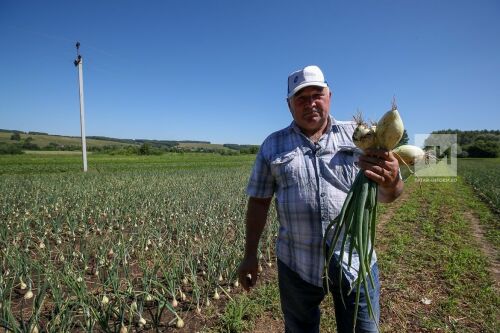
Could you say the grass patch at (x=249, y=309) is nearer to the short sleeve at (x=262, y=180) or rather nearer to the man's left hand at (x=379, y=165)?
the short sleeve at (x=262, y=180)

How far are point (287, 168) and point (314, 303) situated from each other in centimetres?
84

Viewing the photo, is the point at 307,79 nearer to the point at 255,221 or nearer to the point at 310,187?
the point at 310,187

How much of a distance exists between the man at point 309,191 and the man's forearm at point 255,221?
12cm

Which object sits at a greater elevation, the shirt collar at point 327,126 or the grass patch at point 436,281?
the shirt collar at point 327,126

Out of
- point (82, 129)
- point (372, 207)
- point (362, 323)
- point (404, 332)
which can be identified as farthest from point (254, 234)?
point (82, 129)

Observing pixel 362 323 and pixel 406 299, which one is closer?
pixel 362 323

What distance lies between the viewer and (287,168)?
5.68 feet

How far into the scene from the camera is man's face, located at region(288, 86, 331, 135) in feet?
5.58

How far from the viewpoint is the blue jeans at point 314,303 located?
1617 mm

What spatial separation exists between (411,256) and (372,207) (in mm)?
4393

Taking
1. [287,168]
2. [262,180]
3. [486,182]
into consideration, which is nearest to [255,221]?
[262,180]

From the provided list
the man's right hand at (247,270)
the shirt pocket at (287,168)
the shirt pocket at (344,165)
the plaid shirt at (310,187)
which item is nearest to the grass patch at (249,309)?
the man's right hand at (247,270)

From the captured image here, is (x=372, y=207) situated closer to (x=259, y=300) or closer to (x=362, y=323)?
(x=362, y=323)

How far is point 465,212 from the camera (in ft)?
29.3
